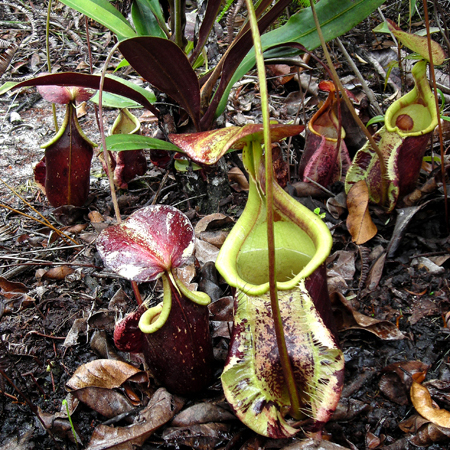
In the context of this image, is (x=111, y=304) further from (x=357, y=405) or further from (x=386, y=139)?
(x=386, y=139)

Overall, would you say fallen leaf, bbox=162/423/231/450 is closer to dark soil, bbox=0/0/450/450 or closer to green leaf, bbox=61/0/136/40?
dark soil, bbox=0/0/450/450

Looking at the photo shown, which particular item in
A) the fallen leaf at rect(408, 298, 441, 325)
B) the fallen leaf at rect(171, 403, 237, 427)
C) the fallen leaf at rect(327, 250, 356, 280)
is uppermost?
the fallen leaf at rect(327, 250, 356, 280)

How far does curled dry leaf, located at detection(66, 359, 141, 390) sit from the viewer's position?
1.21 metres

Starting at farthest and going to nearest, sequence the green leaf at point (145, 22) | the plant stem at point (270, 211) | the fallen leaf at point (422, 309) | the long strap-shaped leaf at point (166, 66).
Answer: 1. the green leaf at point (145, 22)
2. the fallen leaf at point (422, 309)
3. the long strap-shaped leaf at point (166, 66)
4. the plant stem at point (270, 211)

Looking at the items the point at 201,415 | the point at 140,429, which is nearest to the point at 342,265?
the point at 201,415

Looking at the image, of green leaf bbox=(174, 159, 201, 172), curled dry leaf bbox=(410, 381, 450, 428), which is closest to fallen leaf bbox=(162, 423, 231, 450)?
curled dry leaf bbox=(410, 381, 450, 428)

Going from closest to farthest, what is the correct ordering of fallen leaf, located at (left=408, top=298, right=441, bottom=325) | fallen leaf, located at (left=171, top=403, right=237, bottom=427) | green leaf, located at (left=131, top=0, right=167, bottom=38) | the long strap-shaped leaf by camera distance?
fallen leaf, located at (left=171, top=403, right=237, bottom=427)
the long strap-shaped leaf
fallen leaf, located at (left=408, top=298, right=441, bottom=325)
green leaf, located at (left=131, top=0, right=167, bottom=38)

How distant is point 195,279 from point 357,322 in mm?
653

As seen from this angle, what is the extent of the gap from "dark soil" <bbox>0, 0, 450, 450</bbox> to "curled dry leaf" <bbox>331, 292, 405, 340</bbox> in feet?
0.06

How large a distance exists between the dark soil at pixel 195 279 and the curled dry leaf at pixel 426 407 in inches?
1.2

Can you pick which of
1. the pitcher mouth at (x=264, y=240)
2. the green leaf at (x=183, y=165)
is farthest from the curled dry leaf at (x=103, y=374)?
the green leaf at (x=183, y=165)

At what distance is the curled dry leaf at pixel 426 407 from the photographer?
1.04 metres

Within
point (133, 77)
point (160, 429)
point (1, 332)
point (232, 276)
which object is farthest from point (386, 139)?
point (133, 77)

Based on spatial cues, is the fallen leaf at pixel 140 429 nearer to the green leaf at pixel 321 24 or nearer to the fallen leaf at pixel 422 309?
the fallen leaf at pixel 422 309
